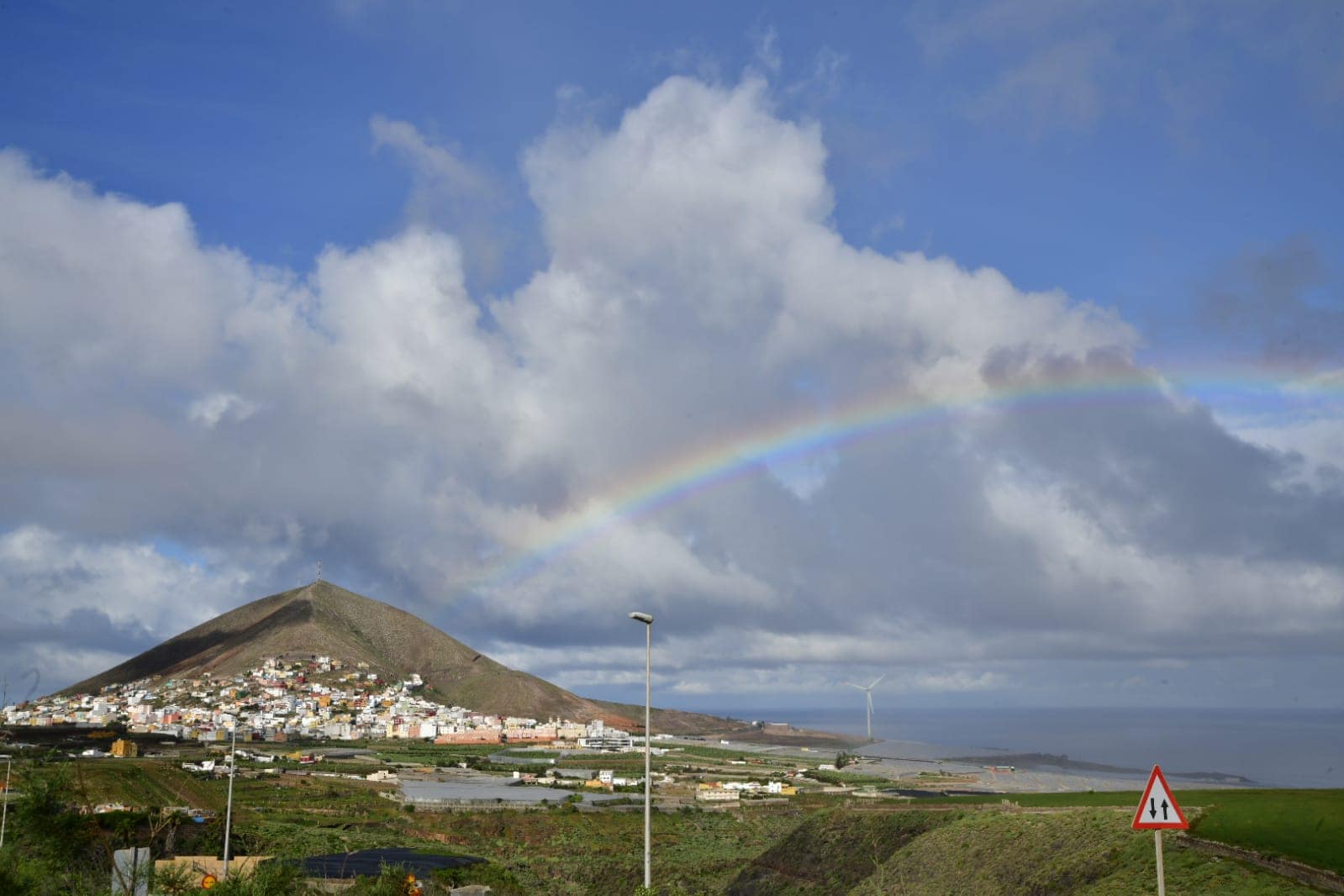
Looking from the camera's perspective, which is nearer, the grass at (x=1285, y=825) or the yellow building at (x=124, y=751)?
the grass at (x=1285, y=825)

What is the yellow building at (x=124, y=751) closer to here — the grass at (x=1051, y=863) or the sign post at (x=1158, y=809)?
the grass at (x=1051, y=863)

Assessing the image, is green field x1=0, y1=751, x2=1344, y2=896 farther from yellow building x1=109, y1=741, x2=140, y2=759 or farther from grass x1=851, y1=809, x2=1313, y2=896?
yellow building x1=109, y1=741, x2=140, y2=759

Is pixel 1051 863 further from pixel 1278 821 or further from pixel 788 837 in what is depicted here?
pixel 788 837

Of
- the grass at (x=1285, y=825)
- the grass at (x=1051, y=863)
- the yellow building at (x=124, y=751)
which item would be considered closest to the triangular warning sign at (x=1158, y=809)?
the grass at (x=1051, y=863)

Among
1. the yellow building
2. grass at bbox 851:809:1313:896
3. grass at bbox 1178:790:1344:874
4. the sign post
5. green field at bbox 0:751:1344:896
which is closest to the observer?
the sign post

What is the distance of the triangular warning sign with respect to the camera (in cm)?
1719

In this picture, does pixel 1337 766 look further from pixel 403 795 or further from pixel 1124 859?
pixel 1124 859

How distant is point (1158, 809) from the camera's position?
1731cm

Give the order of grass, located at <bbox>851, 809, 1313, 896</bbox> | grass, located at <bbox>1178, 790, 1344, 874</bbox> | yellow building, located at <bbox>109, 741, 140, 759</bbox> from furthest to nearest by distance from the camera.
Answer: yellow building, located at <bbox>109, 741, 140, 759</bbox>, grass, located at <bbox>1178, 790, 1344, 874</bbox>, grass, located at <bbox>851, 809, 1313, 896</bbox>

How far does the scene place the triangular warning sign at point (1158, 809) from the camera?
56.4 ft

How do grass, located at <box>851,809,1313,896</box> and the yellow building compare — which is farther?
the yellow building

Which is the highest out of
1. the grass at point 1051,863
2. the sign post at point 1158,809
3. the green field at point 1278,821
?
the sign post at point 1158,809

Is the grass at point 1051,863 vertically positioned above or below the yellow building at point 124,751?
above

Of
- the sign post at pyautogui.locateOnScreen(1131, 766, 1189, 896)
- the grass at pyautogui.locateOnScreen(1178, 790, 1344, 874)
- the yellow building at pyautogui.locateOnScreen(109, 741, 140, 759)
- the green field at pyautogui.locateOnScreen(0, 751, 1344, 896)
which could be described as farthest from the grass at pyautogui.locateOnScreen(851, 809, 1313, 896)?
the yellow building at pyautogui.locateOnScreen(109, 741, 140, 759)
